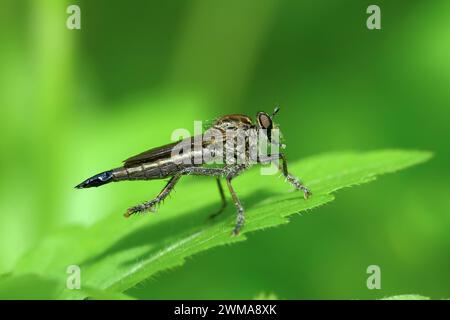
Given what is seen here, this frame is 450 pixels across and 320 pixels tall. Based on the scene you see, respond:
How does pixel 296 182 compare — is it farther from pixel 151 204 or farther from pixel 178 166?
pixel 151 204

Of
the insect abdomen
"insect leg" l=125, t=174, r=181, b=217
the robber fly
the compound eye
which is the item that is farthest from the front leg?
the insect abdomen

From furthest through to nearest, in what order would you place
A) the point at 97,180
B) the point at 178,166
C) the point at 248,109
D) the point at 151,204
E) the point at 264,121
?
the point at 248,109
the point at 264,121
the point at 178,166
the point at 97,180
the point at 151,204

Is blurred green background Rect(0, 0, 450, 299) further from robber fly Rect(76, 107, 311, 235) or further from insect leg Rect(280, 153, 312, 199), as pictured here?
insect leg Rect(280, 153, 312, 199)

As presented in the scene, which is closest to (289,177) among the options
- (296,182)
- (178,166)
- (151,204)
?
(296,182)

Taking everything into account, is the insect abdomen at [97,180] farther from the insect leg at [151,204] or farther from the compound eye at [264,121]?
the compound eye at [264,121]
